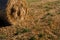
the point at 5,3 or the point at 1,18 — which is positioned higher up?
the point at 5,3

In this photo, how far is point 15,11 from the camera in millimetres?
10758

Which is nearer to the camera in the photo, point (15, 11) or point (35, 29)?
point (35, 29)

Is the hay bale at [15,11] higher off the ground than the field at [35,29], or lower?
higher

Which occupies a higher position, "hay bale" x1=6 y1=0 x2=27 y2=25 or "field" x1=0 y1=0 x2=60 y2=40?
"hay bale" x1=6 y1=0 x2=27 y2=25

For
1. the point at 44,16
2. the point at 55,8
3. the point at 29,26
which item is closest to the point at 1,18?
the point at 29,26

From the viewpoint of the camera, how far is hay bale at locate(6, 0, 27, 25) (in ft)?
34.4

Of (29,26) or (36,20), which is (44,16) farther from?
(29,26)

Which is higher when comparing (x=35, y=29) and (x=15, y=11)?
(x=15, y=11)

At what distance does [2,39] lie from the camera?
30.0 ft

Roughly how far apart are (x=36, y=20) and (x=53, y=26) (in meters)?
1.40

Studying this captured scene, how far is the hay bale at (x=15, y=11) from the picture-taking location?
1048cm

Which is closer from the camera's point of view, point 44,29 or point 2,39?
point 2,39

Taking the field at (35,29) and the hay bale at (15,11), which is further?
the hay bale at (15,11)

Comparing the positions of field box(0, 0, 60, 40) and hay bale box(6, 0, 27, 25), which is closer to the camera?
field box(0, 0, 60, 40)
